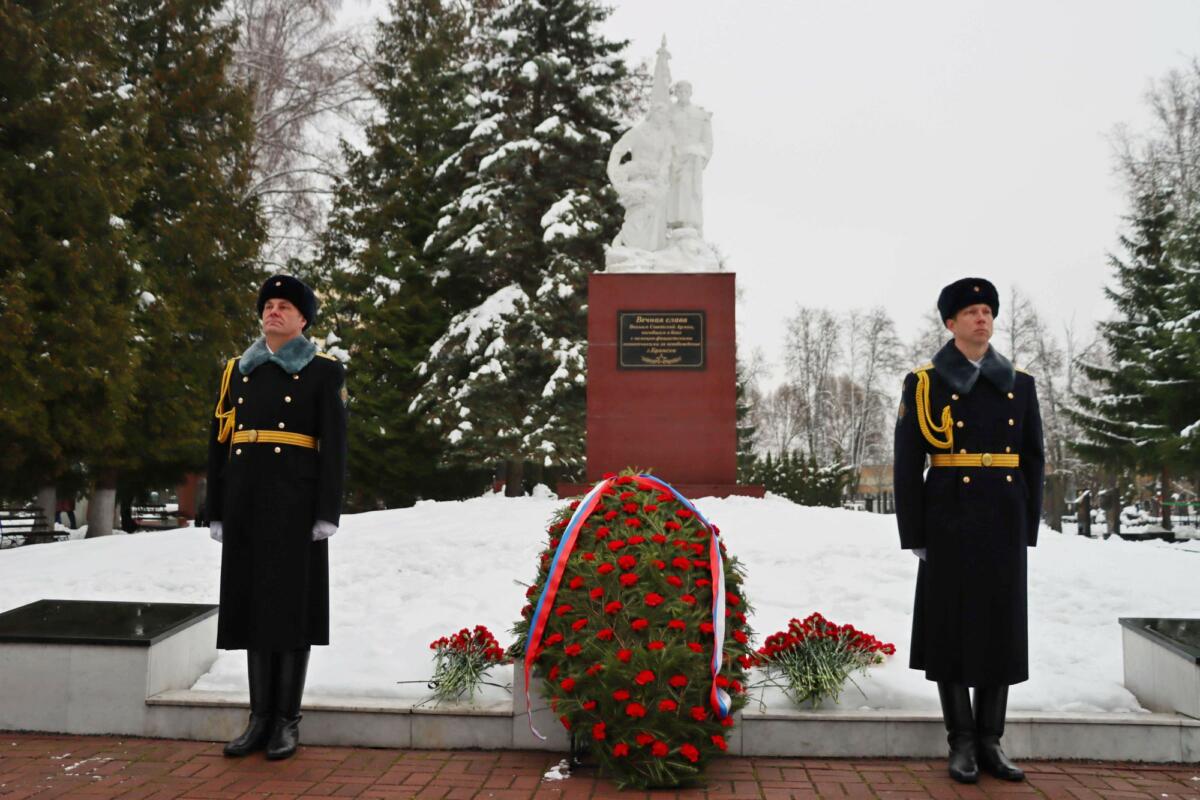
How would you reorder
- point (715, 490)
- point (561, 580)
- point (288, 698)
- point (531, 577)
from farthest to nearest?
point (715, 490), point (531, 577), point (288, 698), point (561, 580)

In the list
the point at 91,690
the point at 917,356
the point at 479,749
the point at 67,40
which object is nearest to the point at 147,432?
the point at 67,40

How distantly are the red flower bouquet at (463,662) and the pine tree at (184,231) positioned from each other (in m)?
11.4

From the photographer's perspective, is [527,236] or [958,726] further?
[527,236]

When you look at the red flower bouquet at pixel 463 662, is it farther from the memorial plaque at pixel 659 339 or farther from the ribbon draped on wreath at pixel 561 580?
the memorial plaque at pixel 659 339

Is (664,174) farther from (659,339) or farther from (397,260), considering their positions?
(397,260)

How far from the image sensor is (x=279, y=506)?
4.16m

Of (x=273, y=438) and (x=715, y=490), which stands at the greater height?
(x=273, y=438)

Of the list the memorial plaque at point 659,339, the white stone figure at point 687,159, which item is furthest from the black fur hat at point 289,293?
the white stone figure at point 687,159

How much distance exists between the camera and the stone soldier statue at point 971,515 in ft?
12.6

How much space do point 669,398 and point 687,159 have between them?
321 cm

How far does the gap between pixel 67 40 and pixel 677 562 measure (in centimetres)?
1370

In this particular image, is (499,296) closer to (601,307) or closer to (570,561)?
(601,307)

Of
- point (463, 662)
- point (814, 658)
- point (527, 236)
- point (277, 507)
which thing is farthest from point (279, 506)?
point (527, 236)

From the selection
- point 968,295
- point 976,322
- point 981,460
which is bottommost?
point 981,460
